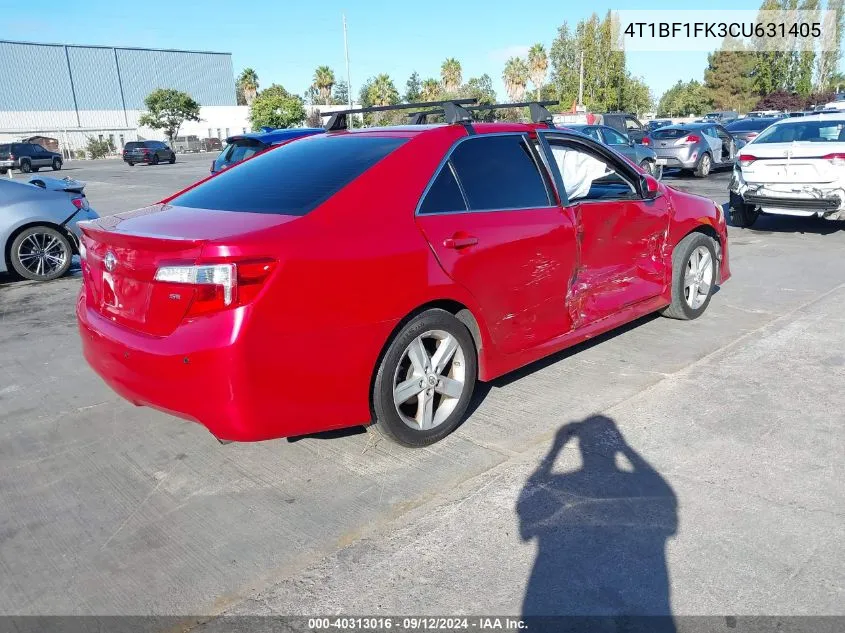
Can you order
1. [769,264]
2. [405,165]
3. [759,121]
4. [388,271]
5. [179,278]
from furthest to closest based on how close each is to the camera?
[759,121]
[769,264]
[405,165]
[388,271]
[179,278]

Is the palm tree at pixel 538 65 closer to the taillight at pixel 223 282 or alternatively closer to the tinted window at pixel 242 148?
the tinted window at pixel 242 148

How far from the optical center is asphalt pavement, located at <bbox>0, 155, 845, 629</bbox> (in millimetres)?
2656

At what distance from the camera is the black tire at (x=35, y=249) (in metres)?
8.19

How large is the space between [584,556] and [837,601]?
0.89 metres

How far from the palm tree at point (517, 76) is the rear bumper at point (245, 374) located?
247 feet

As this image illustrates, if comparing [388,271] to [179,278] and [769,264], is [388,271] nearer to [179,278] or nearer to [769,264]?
[179,278]

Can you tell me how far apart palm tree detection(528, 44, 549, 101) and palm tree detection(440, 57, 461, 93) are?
25.4 feet

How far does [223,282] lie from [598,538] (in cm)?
189

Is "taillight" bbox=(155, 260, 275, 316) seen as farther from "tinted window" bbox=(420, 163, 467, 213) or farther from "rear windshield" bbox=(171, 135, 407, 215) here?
"tinted window" bbox=(420, 163, 467, 213)

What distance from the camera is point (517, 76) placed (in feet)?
245

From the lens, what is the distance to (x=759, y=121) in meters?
26.0

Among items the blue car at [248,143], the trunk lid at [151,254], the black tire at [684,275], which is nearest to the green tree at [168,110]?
the blue car at [248,143]

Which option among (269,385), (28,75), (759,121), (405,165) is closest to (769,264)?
(405,165)

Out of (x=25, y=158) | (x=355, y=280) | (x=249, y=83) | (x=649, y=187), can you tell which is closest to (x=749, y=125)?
(x=649, y=187)
